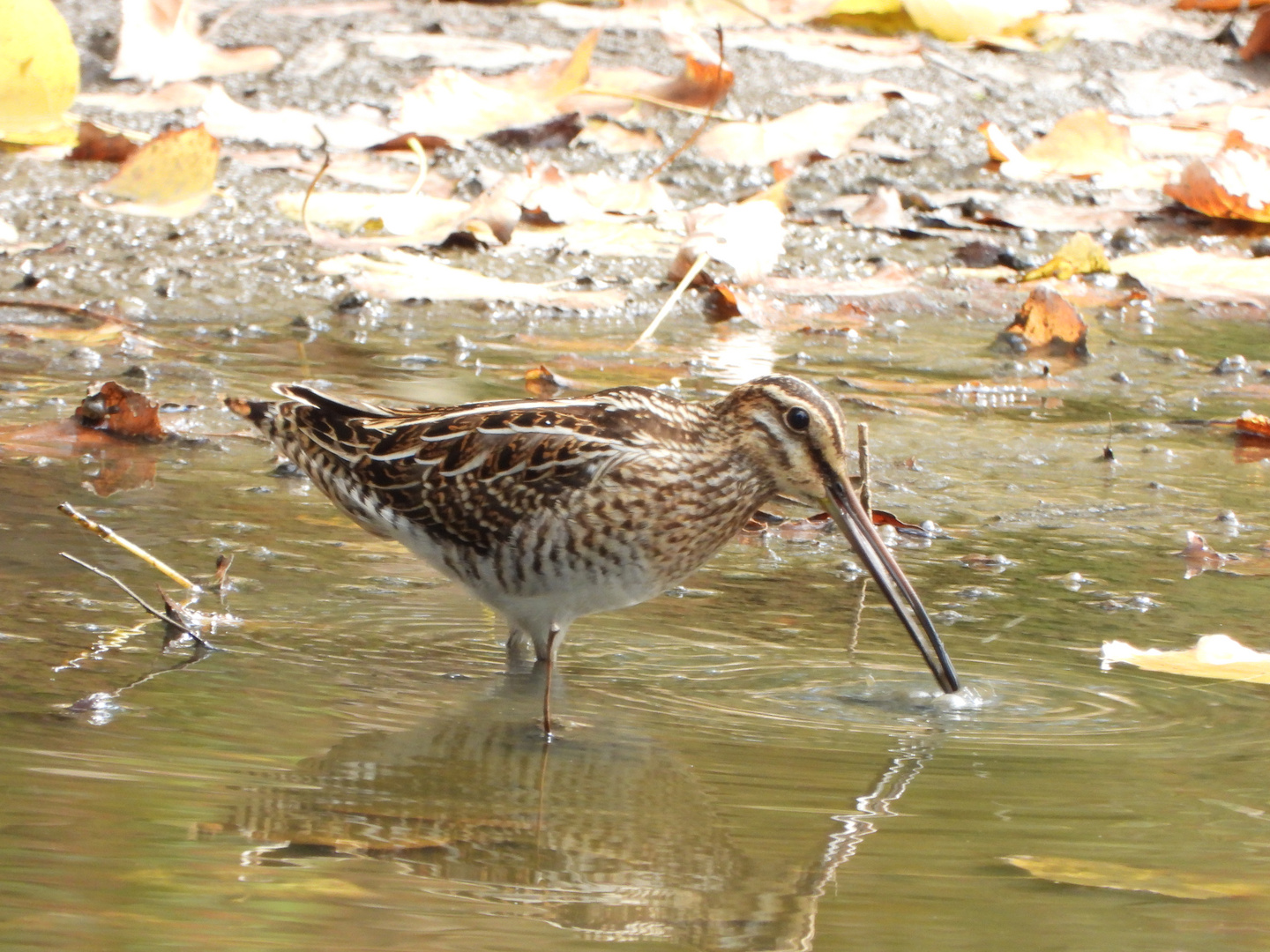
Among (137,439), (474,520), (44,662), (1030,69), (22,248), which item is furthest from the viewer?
(1030,69)

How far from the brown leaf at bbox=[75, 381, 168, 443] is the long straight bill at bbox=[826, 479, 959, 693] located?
206 centimetres

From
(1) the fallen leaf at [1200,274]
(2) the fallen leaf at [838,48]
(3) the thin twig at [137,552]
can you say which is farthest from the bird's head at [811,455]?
(2) the fallen leaf at [838,48]

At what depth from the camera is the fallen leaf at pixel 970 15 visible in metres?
10.1

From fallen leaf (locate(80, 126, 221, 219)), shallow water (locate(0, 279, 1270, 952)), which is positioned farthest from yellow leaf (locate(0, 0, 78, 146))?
shallow water (locate(0, 279, 1270, 952))

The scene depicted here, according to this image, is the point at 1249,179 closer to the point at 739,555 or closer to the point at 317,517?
the point at 739,555

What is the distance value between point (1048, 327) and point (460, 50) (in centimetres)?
371

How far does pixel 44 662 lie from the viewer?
3496 millimetres

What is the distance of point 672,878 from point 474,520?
1423mm

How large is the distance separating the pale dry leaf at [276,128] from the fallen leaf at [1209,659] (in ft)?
16.8

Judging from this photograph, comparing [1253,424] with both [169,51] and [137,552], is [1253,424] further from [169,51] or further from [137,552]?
[169,51]

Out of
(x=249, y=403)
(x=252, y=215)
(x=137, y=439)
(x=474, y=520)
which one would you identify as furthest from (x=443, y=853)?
(x=252, y=215)

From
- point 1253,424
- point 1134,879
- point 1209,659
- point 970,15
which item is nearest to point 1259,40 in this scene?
point 970,15

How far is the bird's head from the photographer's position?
3.97 metres

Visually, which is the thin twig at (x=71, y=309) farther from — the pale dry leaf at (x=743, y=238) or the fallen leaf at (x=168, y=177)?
the pale dry leaf at (x=743, y=238)
